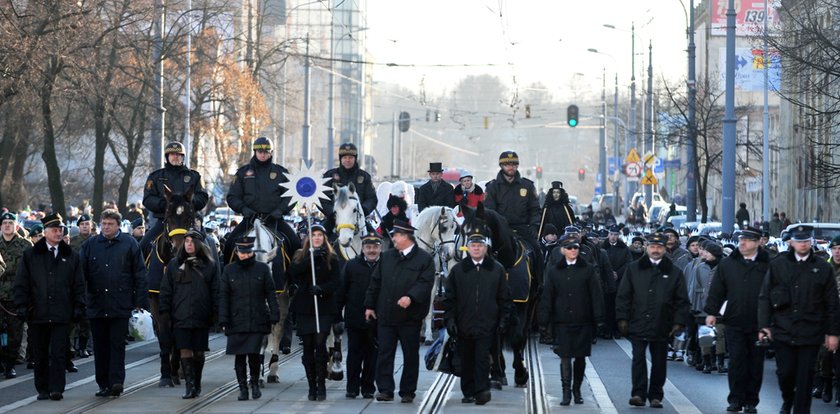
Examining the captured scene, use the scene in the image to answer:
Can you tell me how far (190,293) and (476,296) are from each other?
2.82 meters

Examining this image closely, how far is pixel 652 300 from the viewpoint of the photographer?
1565 centimetres

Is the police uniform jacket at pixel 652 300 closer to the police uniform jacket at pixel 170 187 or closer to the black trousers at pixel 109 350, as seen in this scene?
the police uniform jacket at pixel 170 187

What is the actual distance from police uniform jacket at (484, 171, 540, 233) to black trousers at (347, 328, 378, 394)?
2.59 metres

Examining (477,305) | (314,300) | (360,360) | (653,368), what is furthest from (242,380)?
(653,368)

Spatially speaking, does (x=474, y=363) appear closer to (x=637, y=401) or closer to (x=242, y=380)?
(x=637, y=401)

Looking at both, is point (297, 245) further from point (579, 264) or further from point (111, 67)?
point (111, 67)

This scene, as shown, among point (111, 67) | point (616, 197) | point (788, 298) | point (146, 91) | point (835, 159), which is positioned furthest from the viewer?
point (616, 197)

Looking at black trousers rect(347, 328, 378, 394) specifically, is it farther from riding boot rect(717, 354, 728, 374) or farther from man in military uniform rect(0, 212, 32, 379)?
riding boot rect(717, 354, 728, 374)

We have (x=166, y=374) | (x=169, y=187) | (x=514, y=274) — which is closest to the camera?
(x=166, y=374)

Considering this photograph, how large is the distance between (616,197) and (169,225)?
6287 centimetres

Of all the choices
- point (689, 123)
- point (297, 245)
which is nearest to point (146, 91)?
point (689, 123)

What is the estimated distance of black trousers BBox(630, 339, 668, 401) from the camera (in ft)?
51.1

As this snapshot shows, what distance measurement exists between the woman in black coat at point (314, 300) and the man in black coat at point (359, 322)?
0.41ft

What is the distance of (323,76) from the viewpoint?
402ft
